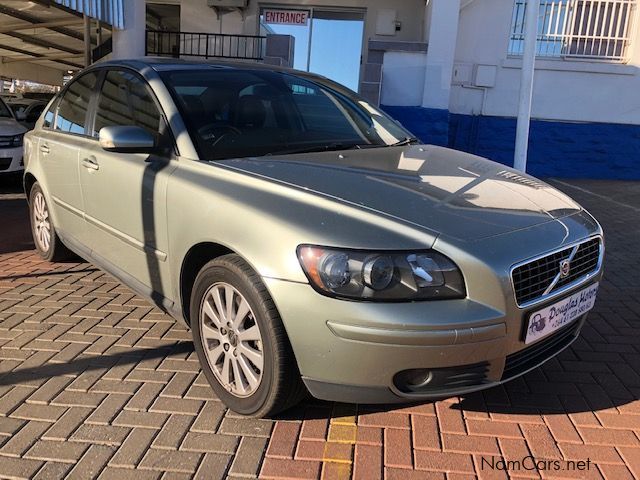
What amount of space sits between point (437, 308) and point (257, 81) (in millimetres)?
2059

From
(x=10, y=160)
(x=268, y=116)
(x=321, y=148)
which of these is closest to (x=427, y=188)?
(x=321, y=148)

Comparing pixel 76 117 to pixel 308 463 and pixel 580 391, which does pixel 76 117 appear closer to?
pixel 308 463

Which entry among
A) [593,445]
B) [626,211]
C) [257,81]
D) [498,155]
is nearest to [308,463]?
[593,445]

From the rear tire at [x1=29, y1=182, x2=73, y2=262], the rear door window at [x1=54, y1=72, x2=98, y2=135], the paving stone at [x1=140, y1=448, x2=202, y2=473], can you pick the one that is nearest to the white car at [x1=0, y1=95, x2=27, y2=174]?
the rear tire at [x1=29, y1=182, x2=73, y2=262]

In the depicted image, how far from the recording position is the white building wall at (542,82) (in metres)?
10.4

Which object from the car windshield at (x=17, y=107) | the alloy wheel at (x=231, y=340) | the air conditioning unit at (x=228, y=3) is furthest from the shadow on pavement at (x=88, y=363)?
the car windshield at (x=17, y=107)

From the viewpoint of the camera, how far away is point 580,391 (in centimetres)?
302

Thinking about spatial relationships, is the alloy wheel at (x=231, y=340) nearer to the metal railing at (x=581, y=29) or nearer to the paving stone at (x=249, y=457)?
the paving stone at (x=249, y=457)

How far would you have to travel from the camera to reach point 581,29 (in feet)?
34.8

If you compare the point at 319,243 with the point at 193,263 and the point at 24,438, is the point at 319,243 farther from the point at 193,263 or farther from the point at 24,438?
the point at 24,438

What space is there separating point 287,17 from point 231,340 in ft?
32.8

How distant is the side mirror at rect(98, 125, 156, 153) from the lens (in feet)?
9.86

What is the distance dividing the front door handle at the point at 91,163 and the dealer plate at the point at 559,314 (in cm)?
271

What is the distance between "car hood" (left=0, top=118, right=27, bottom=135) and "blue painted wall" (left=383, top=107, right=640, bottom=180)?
7.22m
